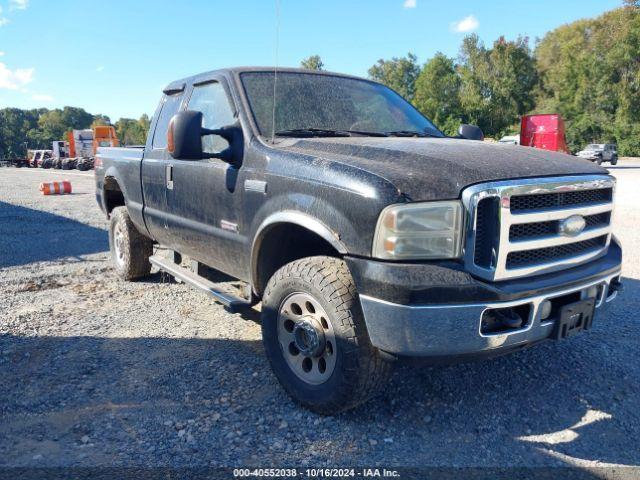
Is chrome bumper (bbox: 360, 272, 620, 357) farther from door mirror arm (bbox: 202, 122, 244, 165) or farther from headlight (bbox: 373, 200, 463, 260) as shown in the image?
door mirror arm (bbox: 202, 122, 244, 165)

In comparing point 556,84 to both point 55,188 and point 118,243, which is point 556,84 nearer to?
point 55,188

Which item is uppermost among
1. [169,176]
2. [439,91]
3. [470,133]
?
[439,91]

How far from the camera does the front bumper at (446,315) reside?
7.74 feet

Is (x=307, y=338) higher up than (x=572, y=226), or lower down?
lower down

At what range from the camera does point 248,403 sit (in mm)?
3092

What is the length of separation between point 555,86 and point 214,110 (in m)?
65.1

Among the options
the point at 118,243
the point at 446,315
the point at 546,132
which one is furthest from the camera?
the point at 546,132

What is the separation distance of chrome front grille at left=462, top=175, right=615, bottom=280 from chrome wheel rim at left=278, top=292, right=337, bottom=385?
2.84 feet

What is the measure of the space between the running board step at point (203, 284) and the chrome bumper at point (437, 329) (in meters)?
1.26

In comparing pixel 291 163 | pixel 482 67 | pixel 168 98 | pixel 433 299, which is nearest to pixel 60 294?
pixel 168 98

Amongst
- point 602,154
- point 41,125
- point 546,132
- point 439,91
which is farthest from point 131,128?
point 546,132

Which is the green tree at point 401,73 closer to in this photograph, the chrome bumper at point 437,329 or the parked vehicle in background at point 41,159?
the parked vehicle in background at point 41,159

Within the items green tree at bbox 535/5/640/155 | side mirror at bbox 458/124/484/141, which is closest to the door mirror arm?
side mirror at bbox 458/124/484/141

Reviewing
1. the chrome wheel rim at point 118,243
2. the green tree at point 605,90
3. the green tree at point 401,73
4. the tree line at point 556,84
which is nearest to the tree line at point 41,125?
the green tree at point 401,73
